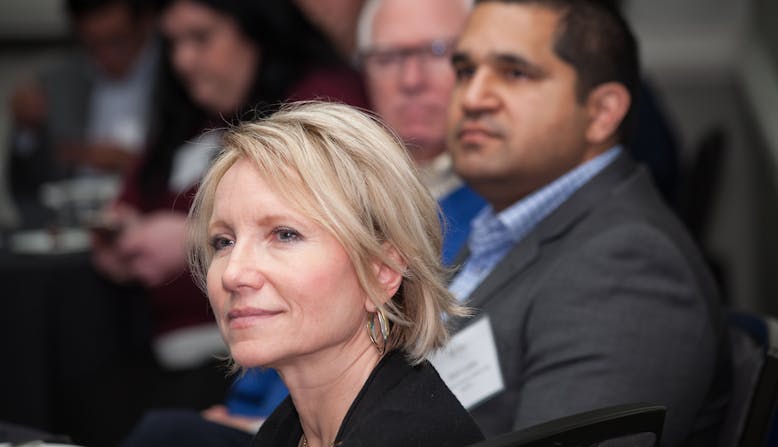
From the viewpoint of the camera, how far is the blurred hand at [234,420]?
7.30ft

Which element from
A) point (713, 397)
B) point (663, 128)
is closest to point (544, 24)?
point (713, 397)

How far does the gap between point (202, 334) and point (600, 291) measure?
1917 mm

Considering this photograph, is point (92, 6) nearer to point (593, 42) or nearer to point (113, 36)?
point (113, 36)

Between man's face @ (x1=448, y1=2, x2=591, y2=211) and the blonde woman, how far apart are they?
591 millimetres

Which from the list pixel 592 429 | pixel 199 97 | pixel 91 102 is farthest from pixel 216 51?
pixel 592 429

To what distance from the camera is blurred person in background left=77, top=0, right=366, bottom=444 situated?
332 centimetres

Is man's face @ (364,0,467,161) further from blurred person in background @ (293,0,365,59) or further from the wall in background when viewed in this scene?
the wall in background

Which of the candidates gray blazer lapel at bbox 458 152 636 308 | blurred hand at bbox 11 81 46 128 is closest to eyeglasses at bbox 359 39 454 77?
gray blazer lapel at bbox 458 152 636 308

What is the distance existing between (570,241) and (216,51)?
1.85 metres

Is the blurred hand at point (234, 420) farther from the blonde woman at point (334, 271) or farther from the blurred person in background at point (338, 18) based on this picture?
the blurred person in background at point (338, 18)

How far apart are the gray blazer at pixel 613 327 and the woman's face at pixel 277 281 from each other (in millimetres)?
471

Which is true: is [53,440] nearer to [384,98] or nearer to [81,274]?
[384,98]

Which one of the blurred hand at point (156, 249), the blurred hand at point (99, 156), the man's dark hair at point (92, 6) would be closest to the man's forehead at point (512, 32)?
the blurred hand at point (156, 249)

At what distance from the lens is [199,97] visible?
351 centimetres
